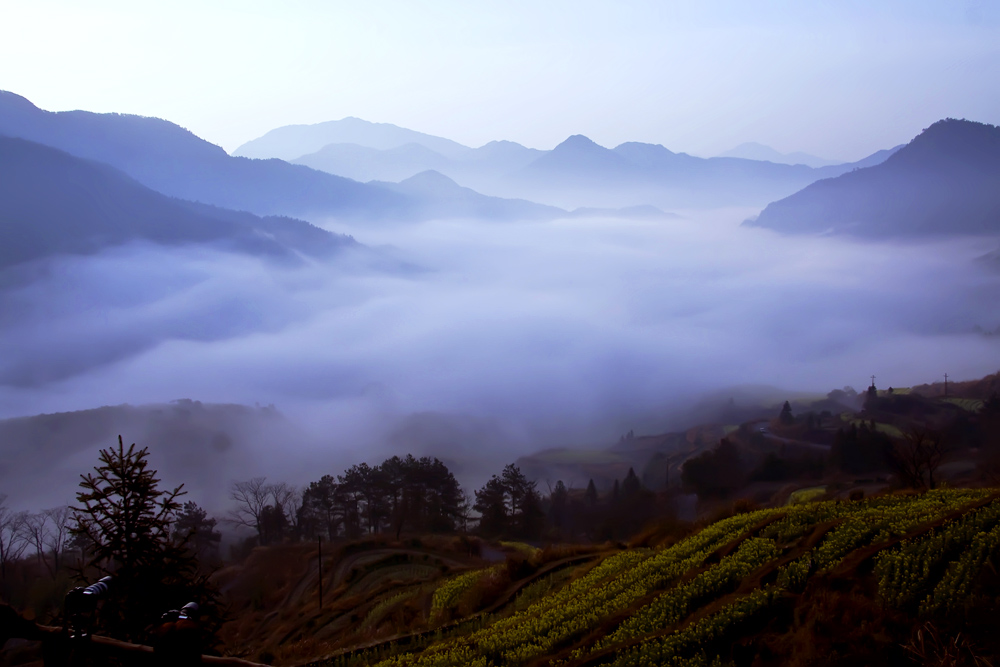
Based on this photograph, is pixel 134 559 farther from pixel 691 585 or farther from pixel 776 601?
A: pixel 776 601

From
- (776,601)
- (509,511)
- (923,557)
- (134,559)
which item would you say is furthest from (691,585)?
(509,511)

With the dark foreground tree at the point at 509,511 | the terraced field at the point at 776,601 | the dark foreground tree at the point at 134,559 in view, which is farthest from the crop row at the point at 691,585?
the dark foreground tree at the point at 509,511

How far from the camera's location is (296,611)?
33219 millimetres

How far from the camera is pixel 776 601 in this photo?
1138cm

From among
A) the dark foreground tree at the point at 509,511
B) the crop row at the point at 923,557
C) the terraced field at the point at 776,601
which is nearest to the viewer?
the terraced field at the point at 776,601

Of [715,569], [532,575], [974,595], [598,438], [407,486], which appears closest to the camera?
[974,595]

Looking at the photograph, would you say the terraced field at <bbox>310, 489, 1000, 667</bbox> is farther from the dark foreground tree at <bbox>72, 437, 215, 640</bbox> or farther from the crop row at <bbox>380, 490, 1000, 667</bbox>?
the dark foreground tree at <bbox>72, 437, 215, 640</bbox>

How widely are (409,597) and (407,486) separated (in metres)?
39.9

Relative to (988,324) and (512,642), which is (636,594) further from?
(988,324)

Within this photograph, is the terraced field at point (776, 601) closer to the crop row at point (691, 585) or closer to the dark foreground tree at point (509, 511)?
the crop row at point (691, 585)

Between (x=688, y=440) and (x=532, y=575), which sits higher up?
(x=532, y=575)

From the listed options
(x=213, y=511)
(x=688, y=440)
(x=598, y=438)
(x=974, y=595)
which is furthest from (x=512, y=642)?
(x=598, y=438)

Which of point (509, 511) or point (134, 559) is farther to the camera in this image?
point (509, 511)

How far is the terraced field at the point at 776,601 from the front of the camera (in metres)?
10.1
